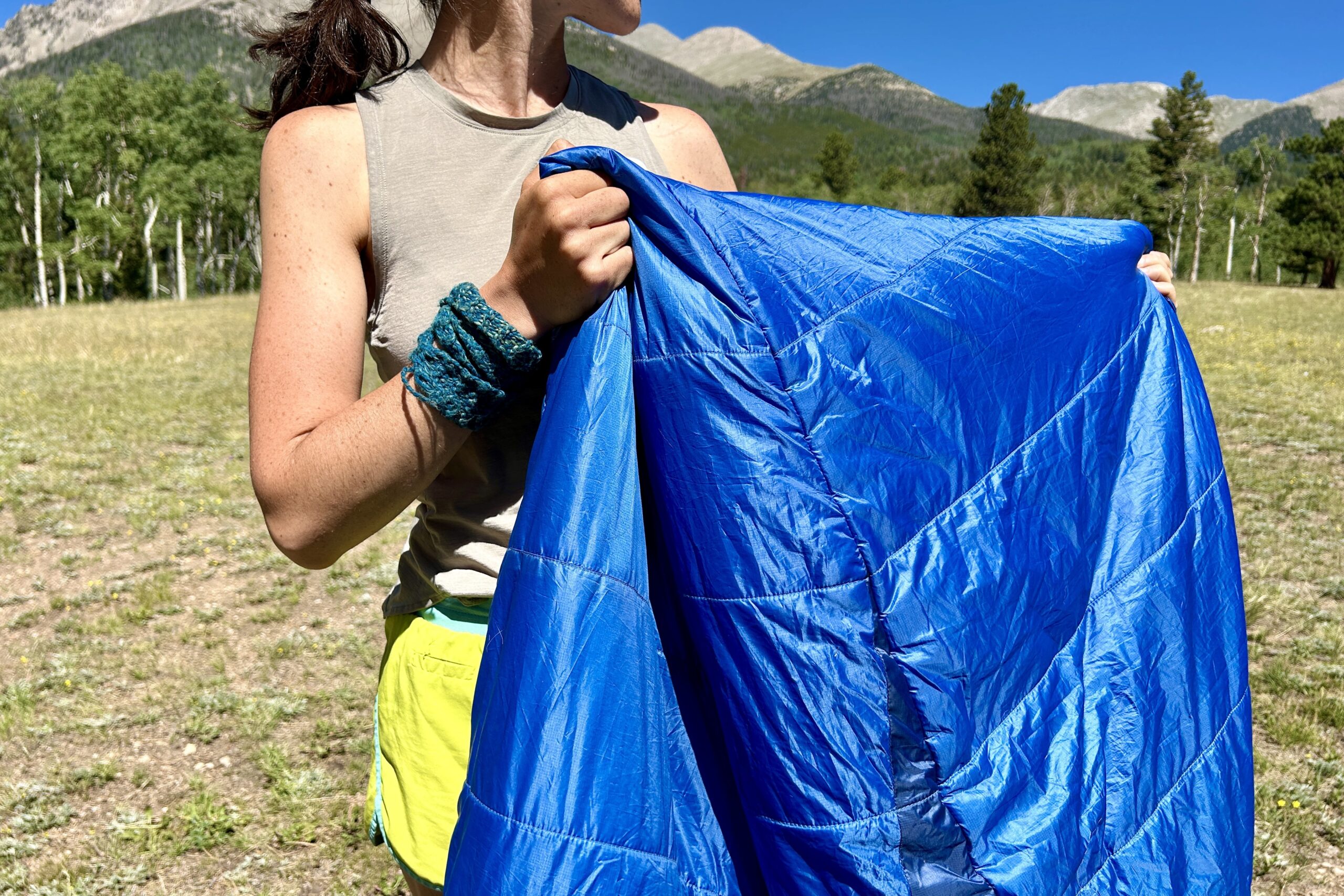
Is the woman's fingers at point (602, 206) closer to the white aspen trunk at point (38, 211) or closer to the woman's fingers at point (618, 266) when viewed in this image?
the woman's fingers at point (618, 266)

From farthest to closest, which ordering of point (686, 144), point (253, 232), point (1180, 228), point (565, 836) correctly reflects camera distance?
1. point (1180, 228)
2. point (253, 232)
3. point (686, 144)
4. point (565, 836)

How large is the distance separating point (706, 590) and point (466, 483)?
49cm

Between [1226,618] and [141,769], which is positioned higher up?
[1226,618]

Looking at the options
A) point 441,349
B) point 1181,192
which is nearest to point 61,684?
point 441,349

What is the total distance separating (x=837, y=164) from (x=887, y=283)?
78.0 m

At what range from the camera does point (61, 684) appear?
543 cm

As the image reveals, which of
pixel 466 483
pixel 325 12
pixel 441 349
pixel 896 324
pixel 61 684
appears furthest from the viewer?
pixel 61 684

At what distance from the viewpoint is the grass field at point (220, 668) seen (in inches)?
156

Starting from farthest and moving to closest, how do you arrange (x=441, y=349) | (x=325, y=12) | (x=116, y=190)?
1. (x=116, y=190)
2. (x=325, y=12)
3. (x=441, y=349)

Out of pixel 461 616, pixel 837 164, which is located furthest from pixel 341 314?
pixel 837 164

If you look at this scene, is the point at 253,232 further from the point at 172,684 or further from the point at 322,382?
the point at 322,382

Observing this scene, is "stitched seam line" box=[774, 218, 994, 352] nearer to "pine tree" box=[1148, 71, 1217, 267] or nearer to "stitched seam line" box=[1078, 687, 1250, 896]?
"stitched seam line" box=[1078, 687, 1250, 896]

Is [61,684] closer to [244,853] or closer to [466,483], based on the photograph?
[244,853]

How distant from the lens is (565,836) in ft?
3.85
